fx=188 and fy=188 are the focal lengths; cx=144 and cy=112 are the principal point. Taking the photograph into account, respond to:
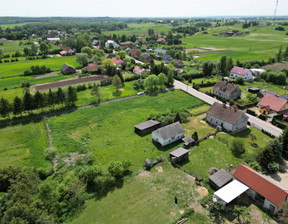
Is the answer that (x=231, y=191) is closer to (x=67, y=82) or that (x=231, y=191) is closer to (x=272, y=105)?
(x=272, y=105)

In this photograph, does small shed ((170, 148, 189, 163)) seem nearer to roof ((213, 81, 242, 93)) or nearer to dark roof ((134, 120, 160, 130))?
dark roof ((134, 120, 160, 130))

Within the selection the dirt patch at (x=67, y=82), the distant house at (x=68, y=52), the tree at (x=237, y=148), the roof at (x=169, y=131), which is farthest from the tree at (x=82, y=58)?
the tree at (x=237, y=148)

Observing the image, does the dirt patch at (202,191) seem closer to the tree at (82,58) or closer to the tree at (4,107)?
the tree at (4,107)

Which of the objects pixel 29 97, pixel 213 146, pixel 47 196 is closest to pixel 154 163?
pixel 213 146

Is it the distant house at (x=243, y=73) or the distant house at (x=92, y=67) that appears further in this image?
the distant house at (x=92, y=67)

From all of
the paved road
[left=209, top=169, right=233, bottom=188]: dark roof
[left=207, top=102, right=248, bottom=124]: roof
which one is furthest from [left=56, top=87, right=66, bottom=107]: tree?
[left=209, top=169, right=233, bottom=188]: dark roof

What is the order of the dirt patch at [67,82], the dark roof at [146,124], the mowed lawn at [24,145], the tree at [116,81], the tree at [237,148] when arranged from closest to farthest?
the mowed lawn at [24,145], the tree at [237,148], the dark roof at [146,124], the tree at [116,81], the dirt patch at [67,82]
